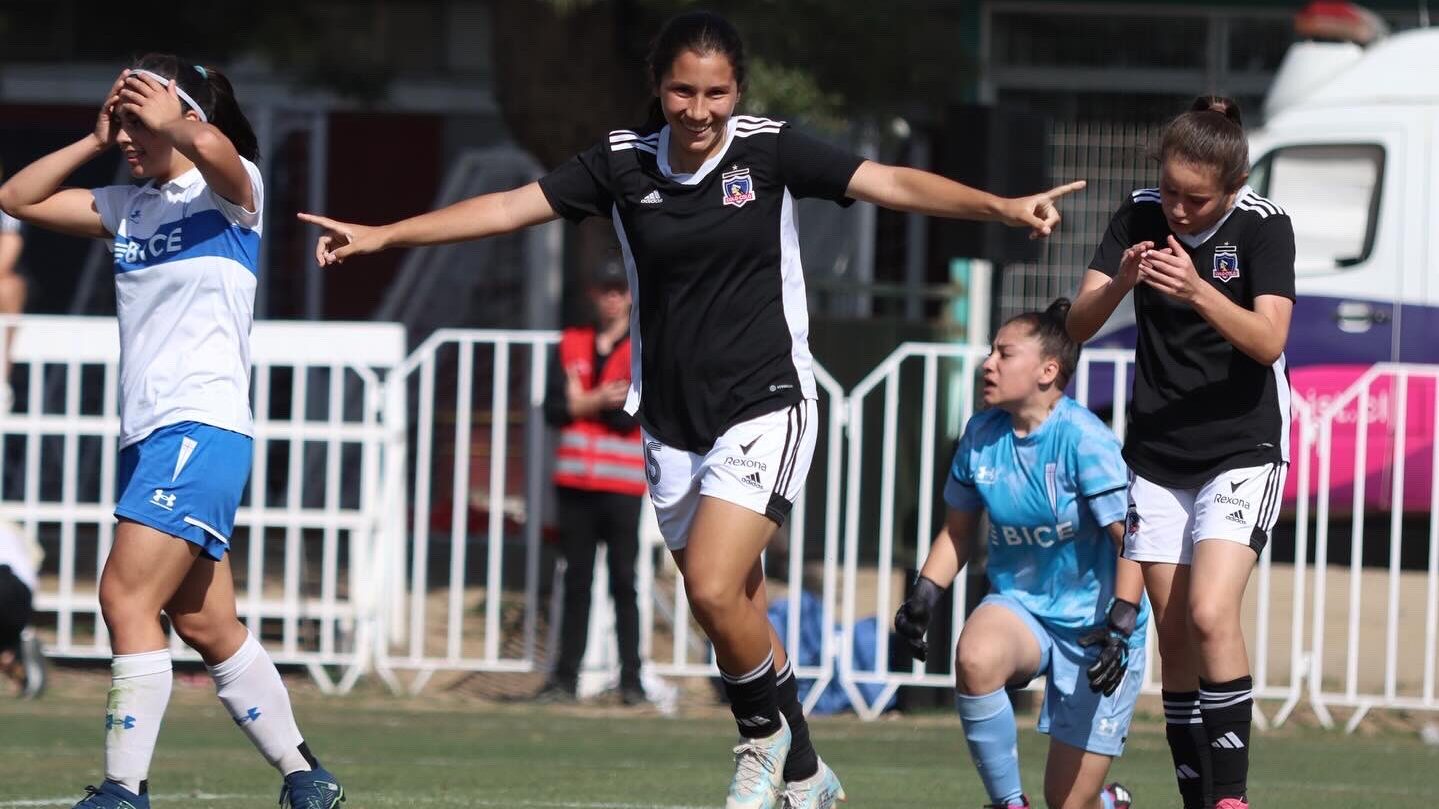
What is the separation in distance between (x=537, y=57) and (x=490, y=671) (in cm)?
352

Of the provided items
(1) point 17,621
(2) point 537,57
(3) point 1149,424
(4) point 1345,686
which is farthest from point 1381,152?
(1) point 17,621

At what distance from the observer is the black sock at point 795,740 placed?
5504 mm

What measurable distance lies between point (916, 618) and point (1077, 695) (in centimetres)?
54

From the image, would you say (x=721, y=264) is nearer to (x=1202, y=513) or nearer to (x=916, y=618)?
(x=916, y=618)

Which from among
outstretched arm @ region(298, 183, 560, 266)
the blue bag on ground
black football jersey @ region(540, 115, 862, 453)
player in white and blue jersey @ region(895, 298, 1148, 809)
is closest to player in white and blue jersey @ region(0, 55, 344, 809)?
outstretched arm @ region(298, 183, 560, 266)

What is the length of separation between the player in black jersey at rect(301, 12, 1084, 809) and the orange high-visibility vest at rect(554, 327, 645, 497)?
13.8 ft

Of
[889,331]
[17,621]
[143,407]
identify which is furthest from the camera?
[889,331]

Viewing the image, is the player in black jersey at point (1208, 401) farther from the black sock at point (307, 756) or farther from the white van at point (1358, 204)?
the white van at point (1358, 204)

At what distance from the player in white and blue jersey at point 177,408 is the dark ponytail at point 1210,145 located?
2.30 m

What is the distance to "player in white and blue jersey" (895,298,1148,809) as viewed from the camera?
5.57 meters

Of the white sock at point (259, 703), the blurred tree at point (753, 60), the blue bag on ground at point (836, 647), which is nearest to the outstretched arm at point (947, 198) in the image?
the white sock at point (259, 703)

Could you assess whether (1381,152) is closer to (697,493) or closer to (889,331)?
(889,331)

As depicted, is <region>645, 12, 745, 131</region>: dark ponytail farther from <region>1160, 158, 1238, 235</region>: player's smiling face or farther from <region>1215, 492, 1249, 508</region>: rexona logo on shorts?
<region>1215, 492, 1249, 508</region>: rexona logo on shorts

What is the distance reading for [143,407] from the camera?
5160mm
